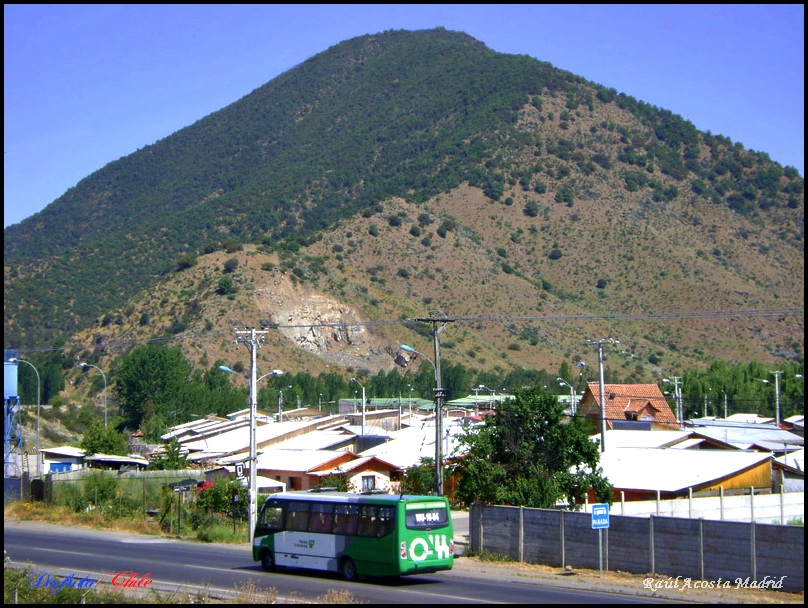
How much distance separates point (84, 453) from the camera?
65.1m

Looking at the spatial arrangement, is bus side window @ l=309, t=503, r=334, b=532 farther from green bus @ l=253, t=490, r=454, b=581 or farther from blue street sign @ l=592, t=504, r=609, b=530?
blue street sign @ l=592, t=504, r=609, b=530

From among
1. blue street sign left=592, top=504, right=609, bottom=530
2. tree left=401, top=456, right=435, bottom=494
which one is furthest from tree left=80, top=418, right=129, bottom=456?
blue street sign left=592, top=504, right=609, bottom=530

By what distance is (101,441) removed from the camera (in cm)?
6575

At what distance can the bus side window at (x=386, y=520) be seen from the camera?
25.7m

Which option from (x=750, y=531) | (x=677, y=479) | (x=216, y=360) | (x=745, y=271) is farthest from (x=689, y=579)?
(x=745, y=271)

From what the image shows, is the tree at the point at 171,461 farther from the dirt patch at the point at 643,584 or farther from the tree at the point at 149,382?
the tree at the point at 149,382

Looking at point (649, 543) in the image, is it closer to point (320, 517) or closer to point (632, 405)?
point (320, 517)

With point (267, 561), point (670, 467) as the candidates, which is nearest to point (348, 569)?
point (267, 561)

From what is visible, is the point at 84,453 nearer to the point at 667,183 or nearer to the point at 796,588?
the point at 796,588

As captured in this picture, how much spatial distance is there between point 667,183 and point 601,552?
178848 mm

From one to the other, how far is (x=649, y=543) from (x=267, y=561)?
35.9 feet

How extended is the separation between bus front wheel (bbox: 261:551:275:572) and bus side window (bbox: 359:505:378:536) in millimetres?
3889

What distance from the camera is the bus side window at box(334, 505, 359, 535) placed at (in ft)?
87.8

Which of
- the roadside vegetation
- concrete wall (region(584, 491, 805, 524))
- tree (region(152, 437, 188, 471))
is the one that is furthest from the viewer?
tree (region(152, 437, 188, 471))
